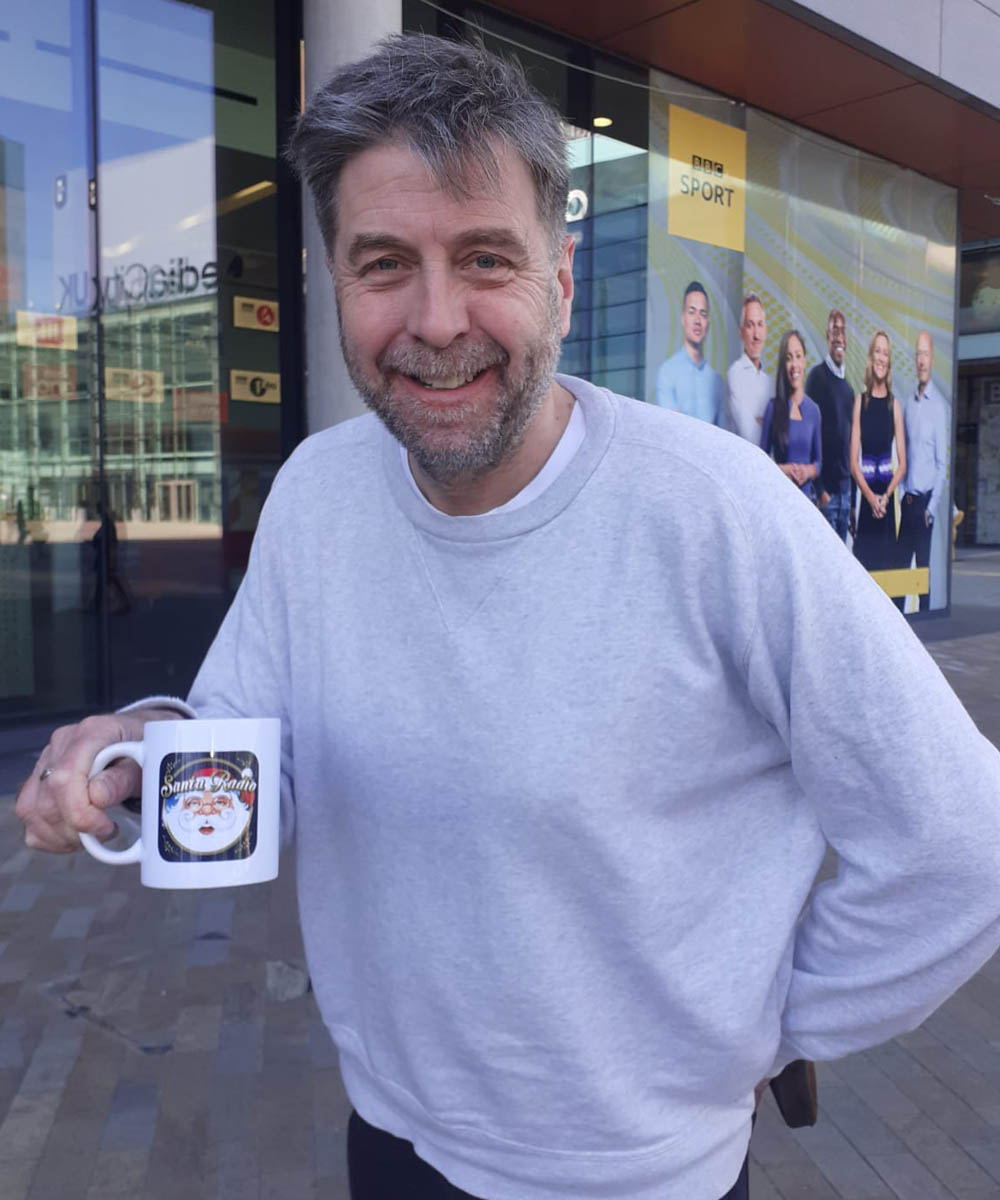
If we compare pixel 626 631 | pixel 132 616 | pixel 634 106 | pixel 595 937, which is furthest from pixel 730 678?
pixel 634 106

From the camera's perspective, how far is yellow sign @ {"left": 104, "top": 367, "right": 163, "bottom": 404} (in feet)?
22.5

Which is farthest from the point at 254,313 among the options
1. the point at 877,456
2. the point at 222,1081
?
the point at 877,456

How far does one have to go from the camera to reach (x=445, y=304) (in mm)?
1234

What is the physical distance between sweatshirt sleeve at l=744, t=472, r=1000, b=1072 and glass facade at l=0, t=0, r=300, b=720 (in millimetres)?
6208

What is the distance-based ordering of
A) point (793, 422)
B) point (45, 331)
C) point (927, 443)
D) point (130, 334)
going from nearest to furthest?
point (45, 331), point (130, 334), point (793, 422), point (927, 443)

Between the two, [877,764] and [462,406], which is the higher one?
[462,406]

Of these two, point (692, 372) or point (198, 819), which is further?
point (692, 372)

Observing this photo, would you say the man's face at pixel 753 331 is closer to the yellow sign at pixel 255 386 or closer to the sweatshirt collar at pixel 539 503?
the yellow sign at pixel 255 386

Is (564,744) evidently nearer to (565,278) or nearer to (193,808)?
(193,808)

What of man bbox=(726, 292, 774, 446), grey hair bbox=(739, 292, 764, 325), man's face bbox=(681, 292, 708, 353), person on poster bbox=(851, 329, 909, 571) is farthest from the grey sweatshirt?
person on poster bbox=(851, 329, 909, 571)

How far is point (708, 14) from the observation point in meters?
7.28

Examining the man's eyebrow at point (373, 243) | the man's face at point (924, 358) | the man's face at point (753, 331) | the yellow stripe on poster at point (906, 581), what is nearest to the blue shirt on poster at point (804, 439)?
the man's face at point (753, 331)

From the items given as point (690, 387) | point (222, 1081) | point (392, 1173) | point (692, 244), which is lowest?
point (222, 1081)

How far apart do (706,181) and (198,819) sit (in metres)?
8.60
